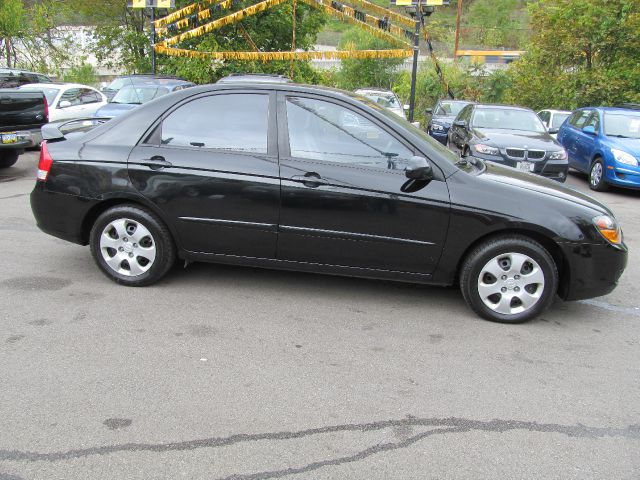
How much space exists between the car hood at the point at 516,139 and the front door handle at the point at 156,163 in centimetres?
662

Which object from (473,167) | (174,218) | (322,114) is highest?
(322,114)

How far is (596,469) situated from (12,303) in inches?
161

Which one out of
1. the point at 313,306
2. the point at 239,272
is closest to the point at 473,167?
the point at 313,306

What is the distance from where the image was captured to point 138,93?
13.8 m

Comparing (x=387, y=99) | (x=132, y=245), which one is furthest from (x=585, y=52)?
(x=132, y=245)

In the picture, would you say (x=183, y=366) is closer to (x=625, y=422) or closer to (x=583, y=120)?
(x=625, y=422)

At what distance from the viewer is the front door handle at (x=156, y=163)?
475 centimetres

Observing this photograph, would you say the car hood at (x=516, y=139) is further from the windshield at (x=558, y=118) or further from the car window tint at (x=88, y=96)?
the car window tint at (x=88, y=96)

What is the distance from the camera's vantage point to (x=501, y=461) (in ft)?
9.52

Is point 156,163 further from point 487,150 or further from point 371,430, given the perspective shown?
point 487,150

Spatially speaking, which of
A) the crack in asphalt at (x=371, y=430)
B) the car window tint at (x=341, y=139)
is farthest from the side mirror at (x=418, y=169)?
the crack in asphalt at (x=371, y=430)

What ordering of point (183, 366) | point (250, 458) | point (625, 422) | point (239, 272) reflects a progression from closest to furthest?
point (250, 458) < point (625, 422) < point (183, 366) < point (239, 272)

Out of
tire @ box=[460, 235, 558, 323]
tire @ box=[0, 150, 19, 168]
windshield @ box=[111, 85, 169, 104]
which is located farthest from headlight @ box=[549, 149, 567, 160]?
tire @ box=[0, 150, 19, 168]

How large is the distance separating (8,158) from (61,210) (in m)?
6.73
